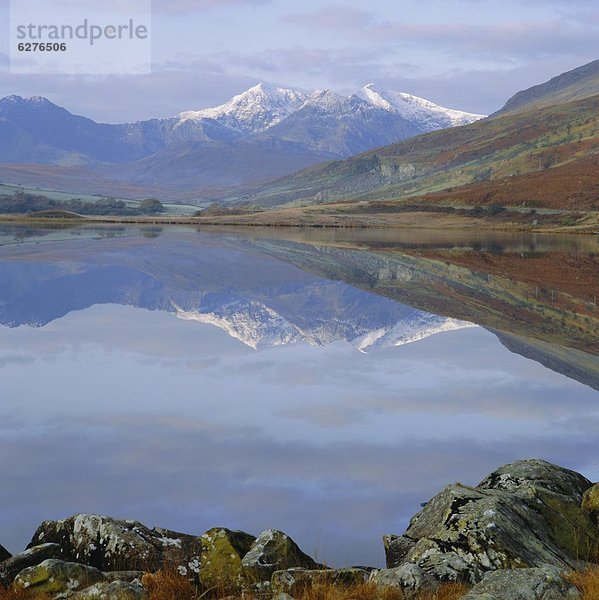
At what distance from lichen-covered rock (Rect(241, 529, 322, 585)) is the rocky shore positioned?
0.01 m

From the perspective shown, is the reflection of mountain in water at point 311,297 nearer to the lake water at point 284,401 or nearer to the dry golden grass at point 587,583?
the lake water at point 284,401

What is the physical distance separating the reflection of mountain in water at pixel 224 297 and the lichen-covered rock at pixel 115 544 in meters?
20.4

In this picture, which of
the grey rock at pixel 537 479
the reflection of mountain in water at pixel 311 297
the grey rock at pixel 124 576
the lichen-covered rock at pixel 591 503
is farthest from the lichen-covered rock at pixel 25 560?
the reflection of mountain in water at pixel 311 297

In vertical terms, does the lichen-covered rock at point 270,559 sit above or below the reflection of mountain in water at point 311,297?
above

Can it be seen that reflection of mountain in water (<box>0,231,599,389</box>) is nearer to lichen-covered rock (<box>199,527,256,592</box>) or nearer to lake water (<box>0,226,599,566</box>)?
lake water (<box>0,226,599,566</box>)

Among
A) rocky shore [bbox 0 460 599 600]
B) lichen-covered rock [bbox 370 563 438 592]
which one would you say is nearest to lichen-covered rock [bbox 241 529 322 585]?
rocky shore [bbox 0 460 599 600]

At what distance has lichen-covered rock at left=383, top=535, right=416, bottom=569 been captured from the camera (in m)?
11.2

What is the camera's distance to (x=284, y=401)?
71.2 feet

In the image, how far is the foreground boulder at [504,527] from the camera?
995cm

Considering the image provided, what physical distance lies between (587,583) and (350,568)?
100 inches

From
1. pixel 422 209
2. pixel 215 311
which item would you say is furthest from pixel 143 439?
pixel 422 209

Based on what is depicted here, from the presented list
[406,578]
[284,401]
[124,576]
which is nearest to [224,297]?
[284,401]

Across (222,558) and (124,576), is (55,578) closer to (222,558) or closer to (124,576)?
(124,576)

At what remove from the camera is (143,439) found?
17.7 meters
